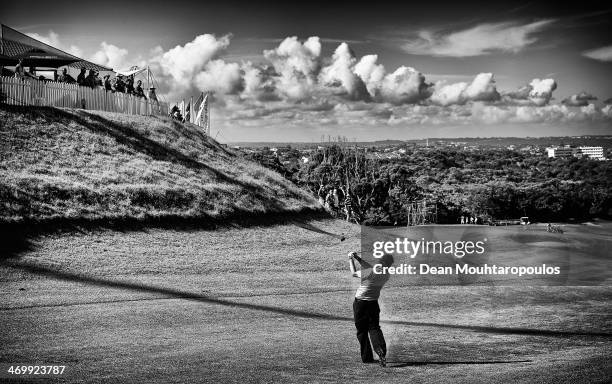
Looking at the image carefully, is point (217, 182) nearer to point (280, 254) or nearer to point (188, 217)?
point (188, 217)

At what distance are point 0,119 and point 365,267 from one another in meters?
25.4

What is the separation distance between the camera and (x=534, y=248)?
26.9 m

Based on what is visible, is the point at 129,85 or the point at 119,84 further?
the point at 129,85

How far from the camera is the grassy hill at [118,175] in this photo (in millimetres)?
25516

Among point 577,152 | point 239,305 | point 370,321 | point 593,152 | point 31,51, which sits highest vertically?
point 31,51

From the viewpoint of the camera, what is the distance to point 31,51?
35.2m

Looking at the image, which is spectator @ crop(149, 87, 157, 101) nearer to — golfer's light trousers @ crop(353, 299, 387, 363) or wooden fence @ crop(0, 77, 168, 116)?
wooden fence @ crop(0, 77, 168, 116)

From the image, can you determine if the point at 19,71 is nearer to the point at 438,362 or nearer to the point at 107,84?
the point at 107,84

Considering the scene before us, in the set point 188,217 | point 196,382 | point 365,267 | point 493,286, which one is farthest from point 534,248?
point 196,382

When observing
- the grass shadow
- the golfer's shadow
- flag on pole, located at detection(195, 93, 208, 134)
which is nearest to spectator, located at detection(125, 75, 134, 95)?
flag on pole, located at detection(195, 93, 208, 134)

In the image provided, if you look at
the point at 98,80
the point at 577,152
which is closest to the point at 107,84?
the point at 98,80

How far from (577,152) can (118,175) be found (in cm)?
11367

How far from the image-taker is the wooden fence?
3120cm

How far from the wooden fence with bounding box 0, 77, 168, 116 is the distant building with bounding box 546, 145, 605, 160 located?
100 metres
